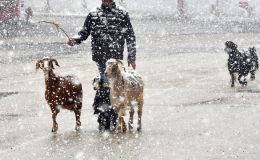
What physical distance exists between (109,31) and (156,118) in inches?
82.7

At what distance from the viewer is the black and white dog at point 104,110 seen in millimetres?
11453

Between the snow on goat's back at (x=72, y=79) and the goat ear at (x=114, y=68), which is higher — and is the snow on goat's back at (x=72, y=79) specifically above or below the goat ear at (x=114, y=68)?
below

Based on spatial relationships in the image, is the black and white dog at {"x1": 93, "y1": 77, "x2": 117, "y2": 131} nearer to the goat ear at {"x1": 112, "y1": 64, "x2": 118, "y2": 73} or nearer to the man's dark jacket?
the man's dark jacket

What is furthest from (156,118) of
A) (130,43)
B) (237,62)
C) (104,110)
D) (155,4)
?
(155,4)

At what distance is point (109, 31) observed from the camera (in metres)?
11.6

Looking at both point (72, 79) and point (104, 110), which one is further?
point (72, 79)

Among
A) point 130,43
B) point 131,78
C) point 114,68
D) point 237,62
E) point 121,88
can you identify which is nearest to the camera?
point 114,68

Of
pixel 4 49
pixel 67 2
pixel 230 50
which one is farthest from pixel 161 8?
pixel 230 50

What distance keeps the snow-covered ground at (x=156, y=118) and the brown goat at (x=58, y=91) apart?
0.39 m

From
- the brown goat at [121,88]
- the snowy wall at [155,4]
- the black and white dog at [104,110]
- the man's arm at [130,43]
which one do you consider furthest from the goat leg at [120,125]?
the snowy wall at [155,4]

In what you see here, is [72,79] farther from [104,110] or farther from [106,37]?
[106,37]

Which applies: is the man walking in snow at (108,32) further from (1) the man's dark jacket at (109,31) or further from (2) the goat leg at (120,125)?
(2) the goat leg at (120,125)

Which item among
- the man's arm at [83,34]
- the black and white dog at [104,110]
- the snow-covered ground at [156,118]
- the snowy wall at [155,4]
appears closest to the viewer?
the snow-covered ground at [156,118]

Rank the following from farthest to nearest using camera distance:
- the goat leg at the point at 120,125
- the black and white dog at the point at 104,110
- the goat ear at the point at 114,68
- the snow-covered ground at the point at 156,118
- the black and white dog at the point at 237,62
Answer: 1. the black and white dog at the point at 237,62
2. the black and white dog at the point at 104,110
3. the goat leg at the point at 120,125
4. the goat ear at the point at 114,68
5. the snow-covered ground at the point at 156,118
